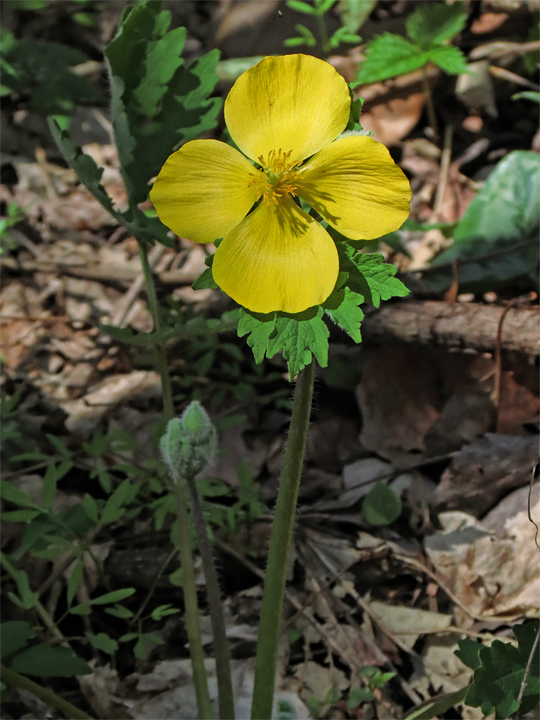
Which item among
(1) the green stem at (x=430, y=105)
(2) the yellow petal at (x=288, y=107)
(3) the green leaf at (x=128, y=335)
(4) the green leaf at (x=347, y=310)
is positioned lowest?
(3) the green leaf at (x=128, y=335)

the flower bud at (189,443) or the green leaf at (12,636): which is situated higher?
the flower bud at (189,443)

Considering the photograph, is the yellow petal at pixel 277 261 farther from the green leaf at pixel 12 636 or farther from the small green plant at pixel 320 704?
the small green plant at pixel 320 704

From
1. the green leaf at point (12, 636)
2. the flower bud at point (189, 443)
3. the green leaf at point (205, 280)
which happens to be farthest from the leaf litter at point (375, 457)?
the green leaf at point (205, 280)

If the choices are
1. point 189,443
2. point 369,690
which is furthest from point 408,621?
point 189,443

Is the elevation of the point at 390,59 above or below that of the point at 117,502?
above

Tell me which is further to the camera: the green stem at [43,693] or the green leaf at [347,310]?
the green stem at [43,693]

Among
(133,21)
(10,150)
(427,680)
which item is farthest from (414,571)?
(10,150)

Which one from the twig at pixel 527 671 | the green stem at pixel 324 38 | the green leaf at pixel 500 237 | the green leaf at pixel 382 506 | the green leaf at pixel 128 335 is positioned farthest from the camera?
the green stem at pixel 324 38

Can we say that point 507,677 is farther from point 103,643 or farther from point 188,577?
point 103,643
